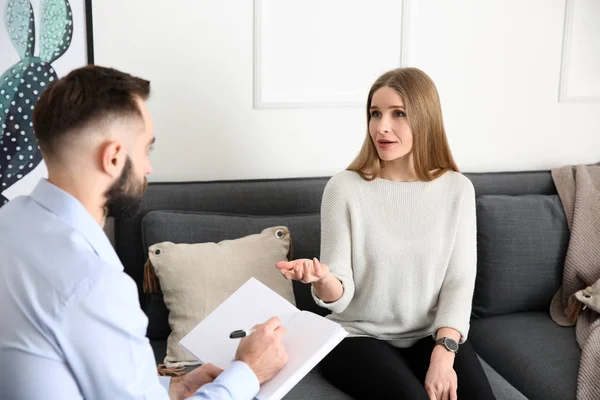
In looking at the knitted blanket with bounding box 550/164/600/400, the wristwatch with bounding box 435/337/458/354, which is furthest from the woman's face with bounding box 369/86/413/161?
the knitted blanket with bounding box 550/164/600/400

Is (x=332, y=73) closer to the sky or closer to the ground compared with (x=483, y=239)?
closer to the sky

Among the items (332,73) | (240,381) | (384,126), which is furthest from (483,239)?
(240,381)

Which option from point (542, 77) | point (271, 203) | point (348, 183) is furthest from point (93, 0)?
point (542, 77)

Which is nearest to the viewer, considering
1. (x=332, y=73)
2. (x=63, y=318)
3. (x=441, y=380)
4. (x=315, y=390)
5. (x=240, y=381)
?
(x=63, y=318)

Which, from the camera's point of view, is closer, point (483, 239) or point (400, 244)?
point (400, 244)

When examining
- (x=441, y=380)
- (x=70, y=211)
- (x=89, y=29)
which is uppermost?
(x=89, y=29)

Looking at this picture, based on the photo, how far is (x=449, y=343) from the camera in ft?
6.21

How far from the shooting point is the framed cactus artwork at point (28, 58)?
7.43 feet

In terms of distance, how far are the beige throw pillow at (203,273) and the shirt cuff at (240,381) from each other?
703 mm

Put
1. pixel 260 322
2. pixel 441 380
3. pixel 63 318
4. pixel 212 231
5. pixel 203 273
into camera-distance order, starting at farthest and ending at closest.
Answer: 1. pixel 212 231
2. pixel 203 273
3. pixel 441 380
4. pixel 260 322
5. pixel 63 318

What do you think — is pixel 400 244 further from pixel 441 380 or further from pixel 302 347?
pixel 302 347

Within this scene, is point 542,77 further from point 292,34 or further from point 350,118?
point 292,34

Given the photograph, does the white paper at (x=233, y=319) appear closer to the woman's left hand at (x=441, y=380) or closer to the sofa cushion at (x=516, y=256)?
the woman's left hand at (x=441, y=380)

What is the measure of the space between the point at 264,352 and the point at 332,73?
1.35 metres
